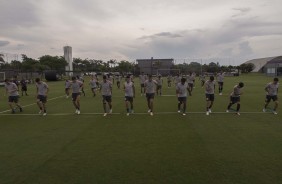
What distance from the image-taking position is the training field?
5945 mm

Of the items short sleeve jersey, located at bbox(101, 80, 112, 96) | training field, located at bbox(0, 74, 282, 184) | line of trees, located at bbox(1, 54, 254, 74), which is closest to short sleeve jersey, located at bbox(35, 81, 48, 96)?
training field, located at bbox(0, 74, 282, 184)

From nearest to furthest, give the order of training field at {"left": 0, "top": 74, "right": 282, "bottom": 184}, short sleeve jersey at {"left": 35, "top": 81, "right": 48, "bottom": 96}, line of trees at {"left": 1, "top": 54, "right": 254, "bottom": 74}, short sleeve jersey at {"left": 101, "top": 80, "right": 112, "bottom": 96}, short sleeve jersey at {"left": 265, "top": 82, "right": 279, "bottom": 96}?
training field at {"left": 0, "top": 74, "right": 282, "bottom": 184}, short sleeve jersey at {"left": 265, "top": 82, "right": 279, "bottom": 96}, short sleeve jersey at {"left": 101, "top": 80, "right": 112, "bottom": 96}, short sleeve jersey at {"left": 35, "top": 81, "right": 48, "bottom": 96}, line of trees at {"left": 1, "top": 54, "right": 254, "bottom": 74}

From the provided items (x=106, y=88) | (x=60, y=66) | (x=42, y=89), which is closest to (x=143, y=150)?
(x=106, y=88)

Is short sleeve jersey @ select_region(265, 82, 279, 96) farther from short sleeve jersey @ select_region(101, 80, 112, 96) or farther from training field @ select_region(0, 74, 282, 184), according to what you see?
short sleeve jersey @ select_region(101, 80, 112, 96)

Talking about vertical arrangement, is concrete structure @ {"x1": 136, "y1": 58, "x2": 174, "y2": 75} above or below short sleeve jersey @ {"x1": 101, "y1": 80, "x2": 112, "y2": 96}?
above

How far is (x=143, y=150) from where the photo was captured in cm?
778

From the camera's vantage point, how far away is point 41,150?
7953mm

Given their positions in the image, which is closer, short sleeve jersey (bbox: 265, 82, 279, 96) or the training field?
the training field

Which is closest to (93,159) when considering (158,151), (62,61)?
(158,151)

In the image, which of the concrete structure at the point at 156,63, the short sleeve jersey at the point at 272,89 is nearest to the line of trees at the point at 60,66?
the concrete structure at the point at 156,63

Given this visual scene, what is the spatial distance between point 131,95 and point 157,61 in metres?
70.6

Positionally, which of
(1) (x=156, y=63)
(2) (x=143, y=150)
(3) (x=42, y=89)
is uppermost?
(1) (x=156, y=63)

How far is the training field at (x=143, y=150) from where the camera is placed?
5945mm

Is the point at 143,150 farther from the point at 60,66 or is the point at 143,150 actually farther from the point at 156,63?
the point at 60,66
